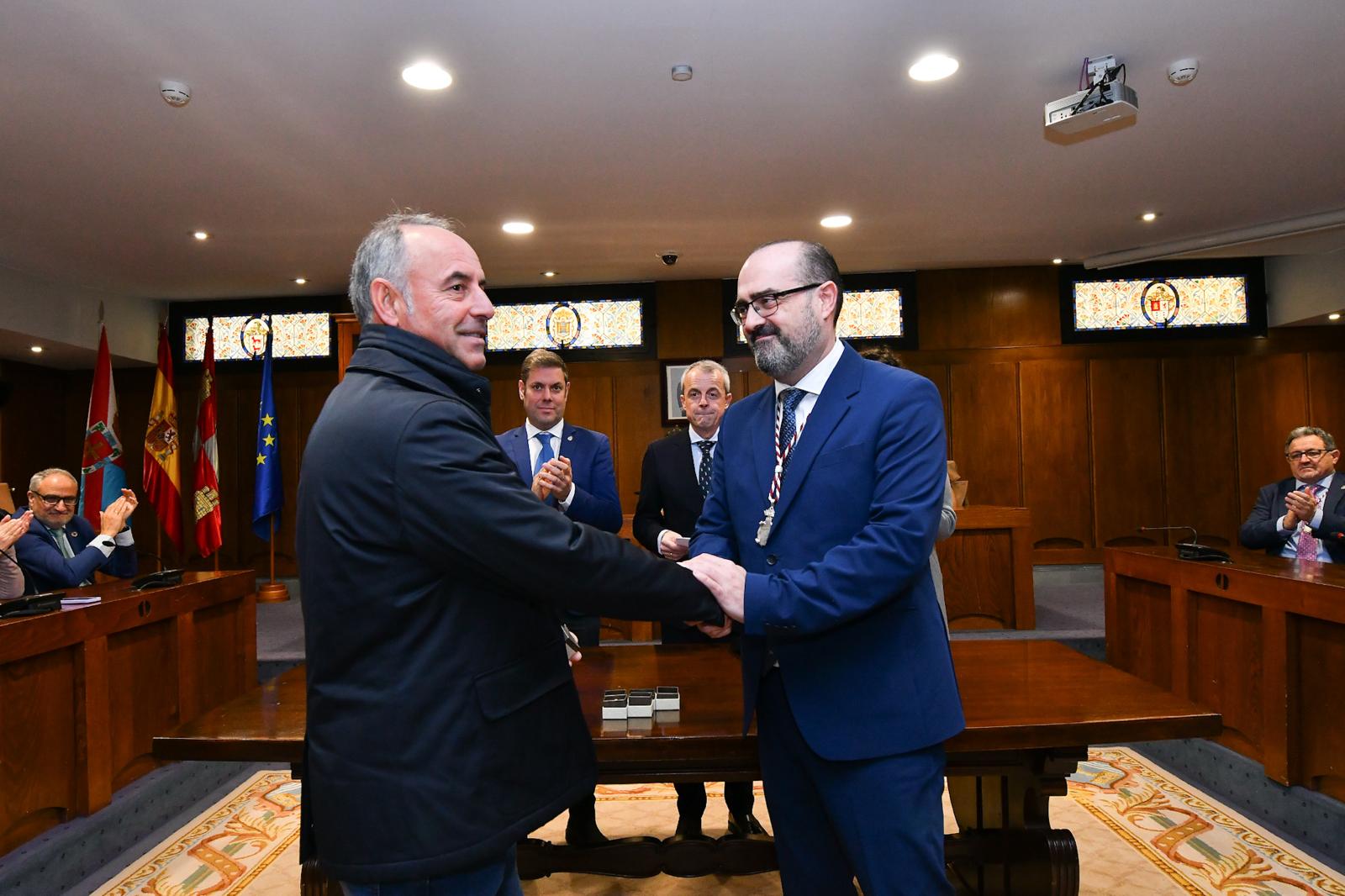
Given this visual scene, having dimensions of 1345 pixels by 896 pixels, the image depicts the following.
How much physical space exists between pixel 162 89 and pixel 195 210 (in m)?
1.97

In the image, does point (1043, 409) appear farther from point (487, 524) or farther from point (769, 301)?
point (487, 524)

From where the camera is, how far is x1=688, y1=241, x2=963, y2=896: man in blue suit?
1.39m

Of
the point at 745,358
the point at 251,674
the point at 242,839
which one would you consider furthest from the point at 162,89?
the point at 745,358

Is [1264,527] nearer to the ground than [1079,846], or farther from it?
farther from it

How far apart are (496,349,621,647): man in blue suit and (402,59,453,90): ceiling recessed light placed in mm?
1496

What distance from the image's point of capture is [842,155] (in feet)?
16.5

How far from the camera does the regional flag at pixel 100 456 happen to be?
6652 millimetres

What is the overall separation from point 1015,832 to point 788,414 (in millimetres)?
1470

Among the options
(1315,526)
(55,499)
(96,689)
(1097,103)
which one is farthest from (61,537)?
(1315,526)

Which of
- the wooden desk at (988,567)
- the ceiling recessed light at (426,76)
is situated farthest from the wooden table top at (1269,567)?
the ceiling recessed light at (426,76)

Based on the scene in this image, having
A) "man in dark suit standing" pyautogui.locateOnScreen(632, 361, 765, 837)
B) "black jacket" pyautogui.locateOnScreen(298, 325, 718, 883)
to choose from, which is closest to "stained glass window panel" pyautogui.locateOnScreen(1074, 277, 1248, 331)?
"man in dark suit standing" pyautogui.locateOnScreen(632, 361, 765, 837)

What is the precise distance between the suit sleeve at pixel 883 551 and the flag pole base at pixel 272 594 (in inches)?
302

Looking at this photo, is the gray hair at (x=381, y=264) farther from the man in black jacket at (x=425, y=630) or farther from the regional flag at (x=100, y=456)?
the regional flag at (x=100, y=456)

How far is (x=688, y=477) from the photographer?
10.5 ft
